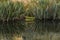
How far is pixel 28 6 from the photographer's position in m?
13.0

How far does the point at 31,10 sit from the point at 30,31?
2.83 metres

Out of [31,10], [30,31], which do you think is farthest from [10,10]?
[30,31]

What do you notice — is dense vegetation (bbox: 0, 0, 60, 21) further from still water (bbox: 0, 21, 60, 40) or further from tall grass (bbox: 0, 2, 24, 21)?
still water (bbox: 0, 21, 60, 40)

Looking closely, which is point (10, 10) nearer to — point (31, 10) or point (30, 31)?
point (31, 10)

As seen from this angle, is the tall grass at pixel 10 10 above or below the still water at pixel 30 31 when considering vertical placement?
above

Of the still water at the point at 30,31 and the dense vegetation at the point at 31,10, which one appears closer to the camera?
the still water at the point at 30,31

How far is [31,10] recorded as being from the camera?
498 inches

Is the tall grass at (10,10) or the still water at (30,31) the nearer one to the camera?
the still water at (30,31)

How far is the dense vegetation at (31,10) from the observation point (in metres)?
12.2

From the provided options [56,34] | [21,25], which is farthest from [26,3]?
[56,34]

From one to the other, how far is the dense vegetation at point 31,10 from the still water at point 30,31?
596 mm

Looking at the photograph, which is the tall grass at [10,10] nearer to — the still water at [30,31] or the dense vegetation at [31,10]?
the dense vegetation at [31,10]

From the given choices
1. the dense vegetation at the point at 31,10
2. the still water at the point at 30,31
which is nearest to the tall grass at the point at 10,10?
the dense vegetation at the point at 31,10

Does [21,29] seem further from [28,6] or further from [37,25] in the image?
[28,6]
